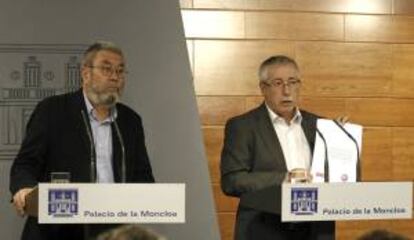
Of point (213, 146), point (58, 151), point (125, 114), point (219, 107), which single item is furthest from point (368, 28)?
point (58, 151)

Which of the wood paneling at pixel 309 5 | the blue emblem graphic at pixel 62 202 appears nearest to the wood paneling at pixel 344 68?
the wood paneling at pixel 309 5

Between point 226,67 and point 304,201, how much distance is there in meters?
2.47

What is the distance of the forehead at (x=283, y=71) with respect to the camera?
9.53 feet

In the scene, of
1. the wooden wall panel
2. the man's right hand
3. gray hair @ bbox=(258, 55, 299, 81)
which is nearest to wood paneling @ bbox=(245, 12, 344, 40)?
the wooden wall panel

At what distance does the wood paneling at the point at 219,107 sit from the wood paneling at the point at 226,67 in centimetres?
4

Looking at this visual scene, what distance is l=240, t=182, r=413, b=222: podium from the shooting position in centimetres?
224

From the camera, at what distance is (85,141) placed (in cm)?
263

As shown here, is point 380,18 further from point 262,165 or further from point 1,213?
point 1,213

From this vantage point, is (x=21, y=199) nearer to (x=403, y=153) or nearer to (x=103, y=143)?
(x=103, y=143)

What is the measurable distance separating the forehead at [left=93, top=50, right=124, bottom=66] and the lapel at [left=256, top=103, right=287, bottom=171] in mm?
625

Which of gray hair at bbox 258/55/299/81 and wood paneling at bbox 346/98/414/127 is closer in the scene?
gray hair at bbox 258/55/299/81

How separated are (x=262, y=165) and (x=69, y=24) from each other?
119cm

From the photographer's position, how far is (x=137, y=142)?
2.78 m

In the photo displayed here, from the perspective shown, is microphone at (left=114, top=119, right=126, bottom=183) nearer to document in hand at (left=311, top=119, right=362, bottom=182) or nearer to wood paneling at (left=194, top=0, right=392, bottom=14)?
document in hand at (left=311, top=119, right=362, bottom=182)
